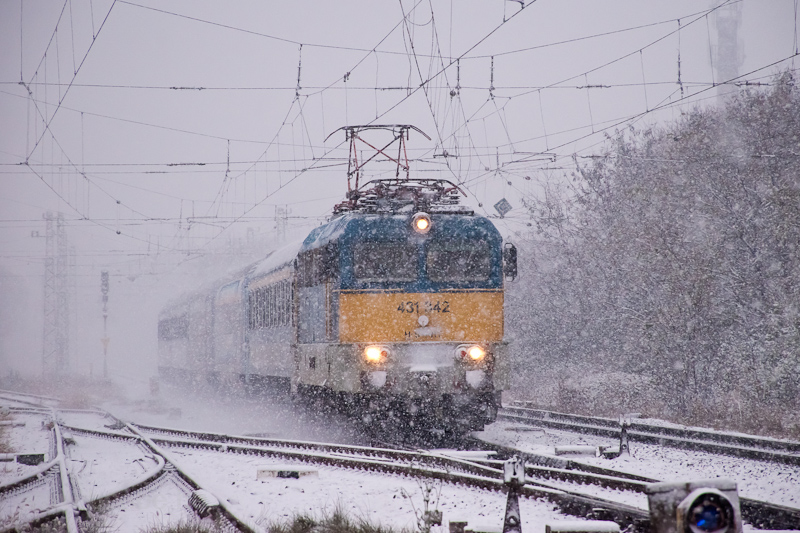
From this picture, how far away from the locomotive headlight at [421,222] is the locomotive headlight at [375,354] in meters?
1.72

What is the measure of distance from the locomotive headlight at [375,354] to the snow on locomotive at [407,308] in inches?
0.5

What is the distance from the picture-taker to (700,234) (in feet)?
60.5

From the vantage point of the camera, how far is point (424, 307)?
10.6 metres

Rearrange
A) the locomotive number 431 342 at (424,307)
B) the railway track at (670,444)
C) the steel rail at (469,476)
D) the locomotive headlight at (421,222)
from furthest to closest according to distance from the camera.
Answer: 1. the locomotive headlight at (421,222)
2. the locomotive number 431 342 at (424,307)
3. the railway track at (670,444)
4. the steel rail at (469,476)

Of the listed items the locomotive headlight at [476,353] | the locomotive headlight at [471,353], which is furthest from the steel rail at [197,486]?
the locomotive headlight at [476,353]

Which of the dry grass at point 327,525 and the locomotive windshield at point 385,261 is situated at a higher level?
the locomotive windshield at point 385,261

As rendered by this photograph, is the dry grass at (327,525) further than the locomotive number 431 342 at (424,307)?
No

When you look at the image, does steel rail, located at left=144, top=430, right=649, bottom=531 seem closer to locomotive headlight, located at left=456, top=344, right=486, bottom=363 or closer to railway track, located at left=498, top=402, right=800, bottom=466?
locomotive headlight, located at left=456, top=344, right=486, bottom=363

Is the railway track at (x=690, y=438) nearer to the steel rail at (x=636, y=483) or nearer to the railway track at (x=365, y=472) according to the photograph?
the railway track at (x=365, y=472)

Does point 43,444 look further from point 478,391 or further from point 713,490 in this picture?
point 713,490

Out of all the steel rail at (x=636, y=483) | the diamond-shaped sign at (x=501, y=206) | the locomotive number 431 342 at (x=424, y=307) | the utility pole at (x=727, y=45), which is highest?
the utility pole at (x=727, y=45)

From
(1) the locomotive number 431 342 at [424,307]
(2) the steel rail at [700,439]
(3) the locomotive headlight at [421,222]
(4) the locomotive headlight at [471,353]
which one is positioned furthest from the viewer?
(3) the locomotive headlight at [421,222]

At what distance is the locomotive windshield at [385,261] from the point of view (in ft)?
35.0

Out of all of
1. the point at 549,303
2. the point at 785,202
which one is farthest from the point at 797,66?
the point at 549,303
